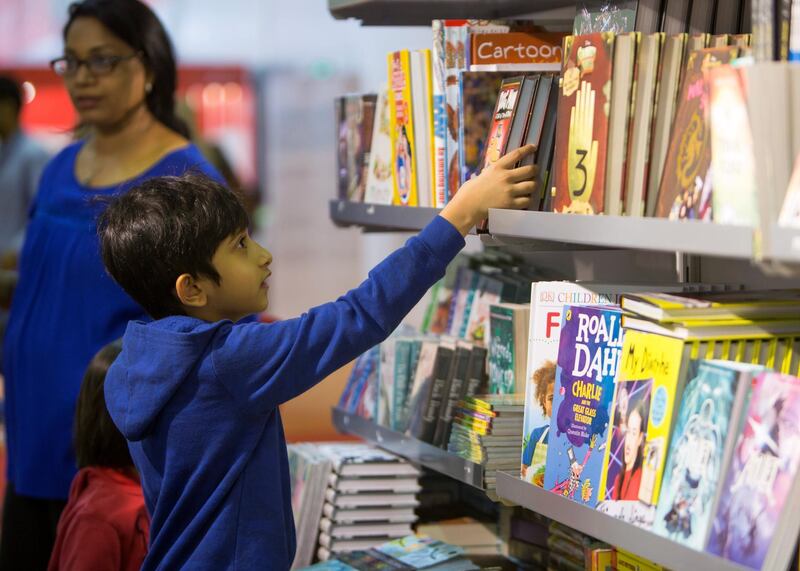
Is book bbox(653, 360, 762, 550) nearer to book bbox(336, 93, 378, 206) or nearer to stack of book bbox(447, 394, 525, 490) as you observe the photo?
stack of book bbox(447, 394, 525, 490)

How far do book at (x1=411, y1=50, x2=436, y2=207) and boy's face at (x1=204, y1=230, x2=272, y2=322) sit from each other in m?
0.45

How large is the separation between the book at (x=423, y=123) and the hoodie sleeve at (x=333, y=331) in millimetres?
466

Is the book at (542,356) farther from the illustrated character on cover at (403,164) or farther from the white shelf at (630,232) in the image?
the illustrated character on cover at (403,164)

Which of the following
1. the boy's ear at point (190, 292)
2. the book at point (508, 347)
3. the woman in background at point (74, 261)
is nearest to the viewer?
the boy's ear at point (190, 292)

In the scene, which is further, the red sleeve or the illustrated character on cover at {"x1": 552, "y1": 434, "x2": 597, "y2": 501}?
the red sleeve

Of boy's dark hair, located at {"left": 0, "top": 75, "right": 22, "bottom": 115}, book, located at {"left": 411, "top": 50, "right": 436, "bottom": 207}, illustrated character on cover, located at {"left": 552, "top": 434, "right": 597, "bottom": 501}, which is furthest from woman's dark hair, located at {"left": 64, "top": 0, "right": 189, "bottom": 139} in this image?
boy's dark hair, located at {"left": 0, "top": 75, "right": 22, "bottom": 115}

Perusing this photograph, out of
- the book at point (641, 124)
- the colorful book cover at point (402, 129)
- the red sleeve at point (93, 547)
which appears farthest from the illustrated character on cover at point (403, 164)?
the red sleeve at point (93, 547)

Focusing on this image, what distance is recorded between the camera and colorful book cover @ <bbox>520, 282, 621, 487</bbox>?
2051 mm

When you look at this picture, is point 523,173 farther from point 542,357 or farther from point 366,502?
point 366,502

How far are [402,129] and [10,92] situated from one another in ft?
14.6

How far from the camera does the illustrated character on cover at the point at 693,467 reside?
5.13 feet

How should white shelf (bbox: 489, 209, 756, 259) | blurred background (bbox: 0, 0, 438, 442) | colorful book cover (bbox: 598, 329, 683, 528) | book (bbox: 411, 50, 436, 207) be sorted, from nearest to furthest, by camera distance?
1. white shelf (bbox: 489, 209, 756, 259)
2. colorful book cover (bbox: 598, 329, 683, 528)
3. book (bbox: 411, 50, 436, 207)
4. blurred background (bbox: 0, 0, 438, 442)

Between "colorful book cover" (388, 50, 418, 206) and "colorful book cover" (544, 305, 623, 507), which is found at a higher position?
"colorful book cover" (388, 50, 418, 206)

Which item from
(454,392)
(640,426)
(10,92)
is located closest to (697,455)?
(640,426)
